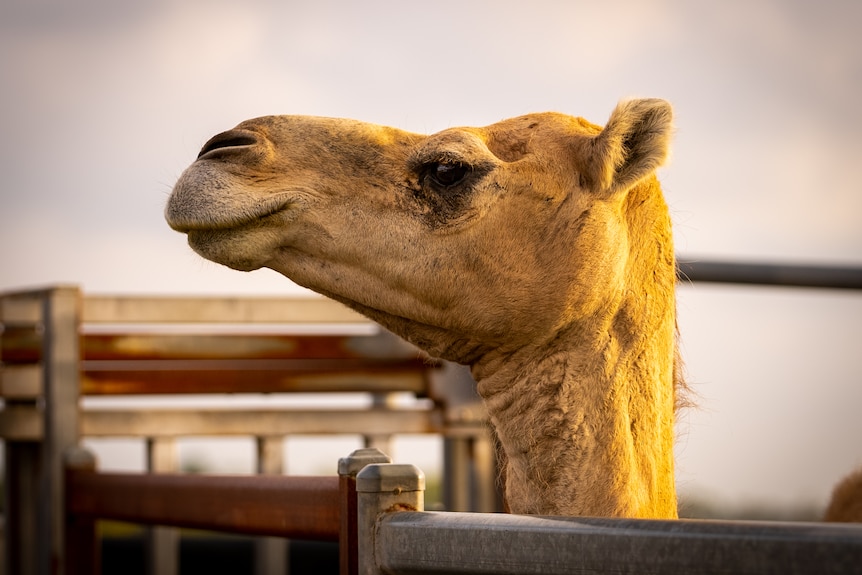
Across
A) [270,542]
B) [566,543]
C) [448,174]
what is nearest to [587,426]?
[448,174]

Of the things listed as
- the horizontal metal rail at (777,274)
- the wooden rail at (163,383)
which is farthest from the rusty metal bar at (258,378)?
the horizontal metal rail at (777,274)

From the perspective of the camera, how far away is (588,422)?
10.0 feet

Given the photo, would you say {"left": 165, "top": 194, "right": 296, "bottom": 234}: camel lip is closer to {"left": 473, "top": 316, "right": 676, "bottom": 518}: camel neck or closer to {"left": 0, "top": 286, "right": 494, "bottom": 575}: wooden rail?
{"left": 473, "top": 316, "right": 676, "bottom": 518}: camel neck

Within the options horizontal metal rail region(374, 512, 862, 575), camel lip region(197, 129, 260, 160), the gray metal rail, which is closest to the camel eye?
camel lip region(197, 129, 260, 160)

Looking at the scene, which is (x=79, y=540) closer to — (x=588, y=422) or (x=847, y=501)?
(x=588, y=422)

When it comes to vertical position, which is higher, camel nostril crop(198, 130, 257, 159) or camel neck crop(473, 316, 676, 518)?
camel nostril crop(198, 130, 257, 159)

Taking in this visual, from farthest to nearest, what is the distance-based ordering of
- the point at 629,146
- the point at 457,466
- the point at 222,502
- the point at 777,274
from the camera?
the point at 777,274
the point at 457,466
the point at 222,502
the point at 629,146

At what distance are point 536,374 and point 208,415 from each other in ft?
10.9

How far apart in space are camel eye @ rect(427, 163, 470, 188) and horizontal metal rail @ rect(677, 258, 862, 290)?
14.0 feet

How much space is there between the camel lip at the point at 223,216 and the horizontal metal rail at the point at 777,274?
461 centimetres

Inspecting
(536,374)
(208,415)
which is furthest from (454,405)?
(536,374)

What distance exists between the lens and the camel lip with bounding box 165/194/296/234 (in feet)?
9.46

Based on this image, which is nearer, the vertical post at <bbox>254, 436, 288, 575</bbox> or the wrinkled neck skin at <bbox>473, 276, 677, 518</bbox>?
the wrinkled neck skin at <bbox>473, 276, 677, 518</bbox>

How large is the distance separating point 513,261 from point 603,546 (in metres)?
1.41
